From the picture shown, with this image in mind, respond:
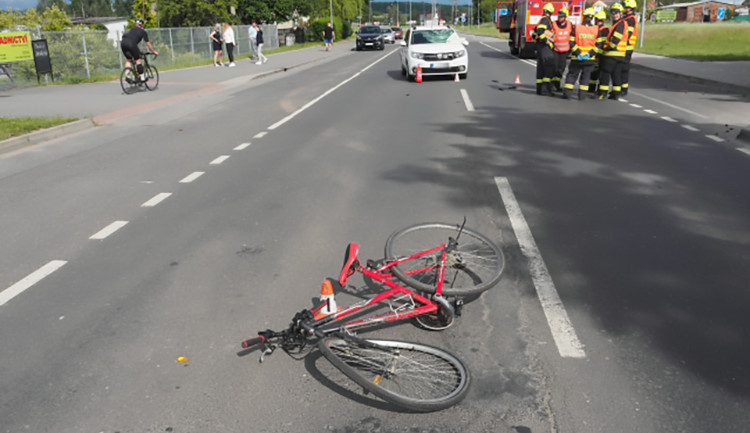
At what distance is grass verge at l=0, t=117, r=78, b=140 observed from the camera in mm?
11045

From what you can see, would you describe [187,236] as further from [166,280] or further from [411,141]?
[411,141]

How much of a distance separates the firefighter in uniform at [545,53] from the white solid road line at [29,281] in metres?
12.4

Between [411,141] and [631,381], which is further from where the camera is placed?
[411,141]

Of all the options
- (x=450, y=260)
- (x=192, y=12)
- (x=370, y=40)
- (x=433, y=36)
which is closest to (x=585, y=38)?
(x=433, y=36)

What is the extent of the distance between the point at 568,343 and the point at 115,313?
293 centimetres

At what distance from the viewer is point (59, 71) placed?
858 inches

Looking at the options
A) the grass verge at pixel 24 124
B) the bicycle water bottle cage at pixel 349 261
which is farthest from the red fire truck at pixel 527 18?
the bicycle water bottle cage at pixel 349 261

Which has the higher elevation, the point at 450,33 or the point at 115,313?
the point at 450,33

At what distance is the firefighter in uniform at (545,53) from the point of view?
15.1 metres

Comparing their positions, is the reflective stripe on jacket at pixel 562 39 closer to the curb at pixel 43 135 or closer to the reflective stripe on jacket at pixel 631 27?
the reflective stripe on jacket at pixel 631 27

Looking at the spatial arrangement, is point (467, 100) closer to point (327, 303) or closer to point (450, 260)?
point (450, 260)

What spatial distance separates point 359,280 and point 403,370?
1398 mm

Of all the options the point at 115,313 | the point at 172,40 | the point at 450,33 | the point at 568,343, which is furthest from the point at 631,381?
the point at 172,40

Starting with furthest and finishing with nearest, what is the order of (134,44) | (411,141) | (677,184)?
(134,44) → (411,141) → (677,184)
